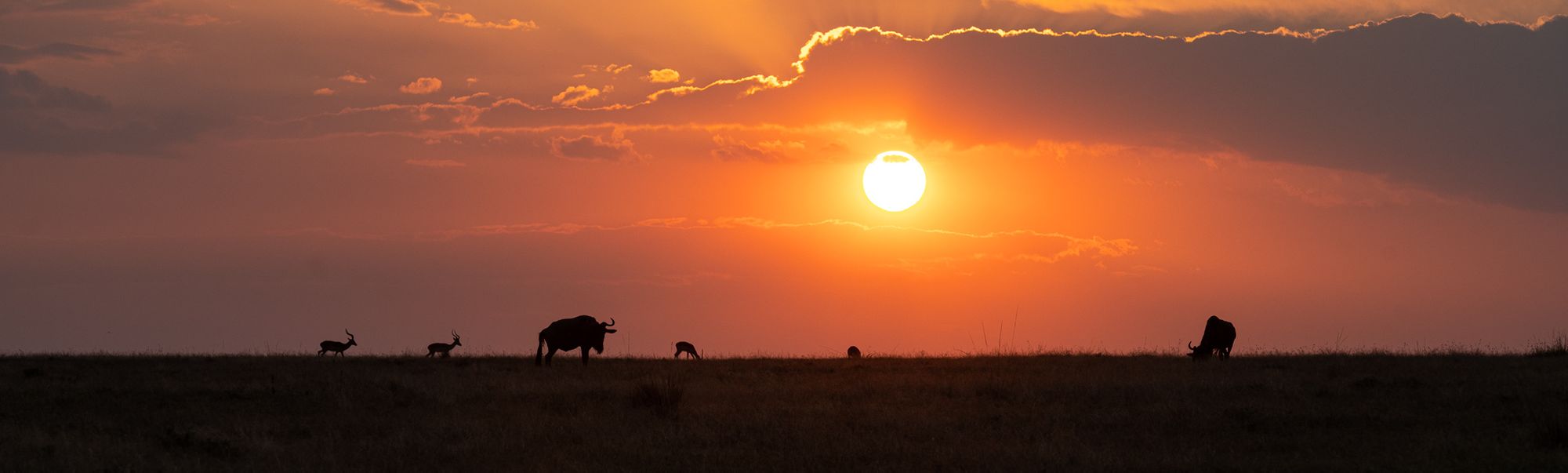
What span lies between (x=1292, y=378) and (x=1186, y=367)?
3282 millimetres

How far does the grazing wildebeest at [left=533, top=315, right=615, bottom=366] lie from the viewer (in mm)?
30172

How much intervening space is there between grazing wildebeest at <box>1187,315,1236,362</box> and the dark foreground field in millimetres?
3788

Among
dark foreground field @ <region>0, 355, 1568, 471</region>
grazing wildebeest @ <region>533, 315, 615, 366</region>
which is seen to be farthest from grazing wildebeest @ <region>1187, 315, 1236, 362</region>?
grazing wildebeest @ <region>533, 315, 615, 366</region>

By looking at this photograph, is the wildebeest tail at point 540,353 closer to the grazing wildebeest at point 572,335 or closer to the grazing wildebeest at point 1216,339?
the grazing wildebeest at point 572,335

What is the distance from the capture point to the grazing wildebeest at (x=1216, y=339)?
1171 inches

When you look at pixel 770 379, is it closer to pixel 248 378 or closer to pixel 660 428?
pixel 660 428

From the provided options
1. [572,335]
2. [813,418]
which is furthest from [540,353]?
[813,418]

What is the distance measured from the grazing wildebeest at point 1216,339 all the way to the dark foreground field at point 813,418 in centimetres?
379

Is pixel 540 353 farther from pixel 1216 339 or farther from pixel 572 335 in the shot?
pixel 1216 339

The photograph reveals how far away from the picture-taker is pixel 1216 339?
1205 inches

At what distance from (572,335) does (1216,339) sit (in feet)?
50.8

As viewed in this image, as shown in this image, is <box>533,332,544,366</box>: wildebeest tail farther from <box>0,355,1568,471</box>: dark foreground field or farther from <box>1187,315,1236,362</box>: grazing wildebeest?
<box>1187,315,1236,362</box>: grazing wildebeest

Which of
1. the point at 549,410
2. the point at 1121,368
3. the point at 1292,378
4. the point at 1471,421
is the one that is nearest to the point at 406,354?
the point at 549,410

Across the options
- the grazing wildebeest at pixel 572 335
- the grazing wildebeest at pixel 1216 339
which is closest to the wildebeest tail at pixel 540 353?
the grazing wildebeest at pixel 572 335
